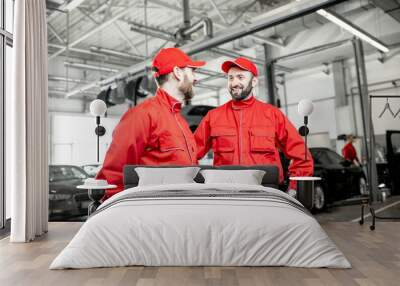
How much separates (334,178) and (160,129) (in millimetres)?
2151

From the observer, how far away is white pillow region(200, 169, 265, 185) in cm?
390

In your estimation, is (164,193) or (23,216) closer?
(164,193)

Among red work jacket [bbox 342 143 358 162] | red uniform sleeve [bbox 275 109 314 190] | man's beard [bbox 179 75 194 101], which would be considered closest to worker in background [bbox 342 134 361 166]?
red work jacket [bbox 342 143 358 162]

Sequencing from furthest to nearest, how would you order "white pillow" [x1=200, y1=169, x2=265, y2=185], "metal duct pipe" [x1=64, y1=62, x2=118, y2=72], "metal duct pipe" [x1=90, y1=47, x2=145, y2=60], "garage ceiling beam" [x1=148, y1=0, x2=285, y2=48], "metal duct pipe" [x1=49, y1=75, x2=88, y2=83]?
"metal duct pipe" [x1=90, y1=47, x2=145, y2=60] < "metal duct pipe" [x1=64, y1=62, x2=118, y2=72] < "metal duct pipe" [x1=49, y1=75, x2=88, y2=83] < "garage ceiling beam" [x1=148, y1=0, x2=285, y2=48] < "white pillow" [x1=200, y1=169, x2=265, y2=185]

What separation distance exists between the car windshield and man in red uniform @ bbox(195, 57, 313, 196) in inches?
62.3

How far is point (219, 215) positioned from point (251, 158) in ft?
6.11

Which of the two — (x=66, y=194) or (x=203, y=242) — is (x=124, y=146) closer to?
(x=66, y=194)

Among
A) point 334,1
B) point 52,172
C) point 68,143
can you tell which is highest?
point 334,1

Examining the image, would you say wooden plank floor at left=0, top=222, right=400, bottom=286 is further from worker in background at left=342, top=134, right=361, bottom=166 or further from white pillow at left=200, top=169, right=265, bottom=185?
worker in background at left=342, top=134, right=361, bottom=166

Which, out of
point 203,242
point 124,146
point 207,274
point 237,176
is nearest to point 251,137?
point 237,176

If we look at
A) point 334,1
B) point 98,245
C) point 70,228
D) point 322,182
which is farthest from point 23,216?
point 334,1

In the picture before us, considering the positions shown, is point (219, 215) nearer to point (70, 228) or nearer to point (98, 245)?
point (98, 245)

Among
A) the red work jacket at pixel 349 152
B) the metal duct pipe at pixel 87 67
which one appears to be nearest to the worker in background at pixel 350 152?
the red work jacket at pixel 349 152

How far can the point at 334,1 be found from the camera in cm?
411
